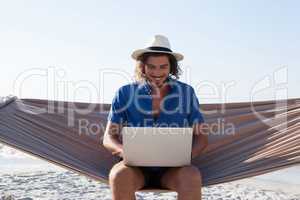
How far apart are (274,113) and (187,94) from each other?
0.59 meters

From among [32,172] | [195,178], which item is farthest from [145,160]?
[32,172]

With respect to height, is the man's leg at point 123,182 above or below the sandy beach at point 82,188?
above

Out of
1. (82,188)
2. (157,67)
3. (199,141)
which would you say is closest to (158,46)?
(157,67)

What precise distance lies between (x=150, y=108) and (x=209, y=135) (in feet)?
1.62

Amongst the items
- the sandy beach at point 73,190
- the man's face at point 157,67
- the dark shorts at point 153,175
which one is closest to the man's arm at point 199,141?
the dark shorts at point 153,175

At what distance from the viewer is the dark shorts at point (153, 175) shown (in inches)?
69.3

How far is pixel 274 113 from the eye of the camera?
7.50ft

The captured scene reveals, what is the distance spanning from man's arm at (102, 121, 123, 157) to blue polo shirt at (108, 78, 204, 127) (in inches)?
1.1

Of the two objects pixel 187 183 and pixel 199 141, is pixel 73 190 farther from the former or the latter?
pixel 187 183

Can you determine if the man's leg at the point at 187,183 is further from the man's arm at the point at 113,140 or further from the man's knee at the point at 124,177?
the man's arm at the point at 113,140

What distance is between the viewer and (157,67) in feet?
6.11

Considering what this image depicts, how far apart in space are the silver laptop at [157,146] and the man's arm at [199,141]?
16 cm

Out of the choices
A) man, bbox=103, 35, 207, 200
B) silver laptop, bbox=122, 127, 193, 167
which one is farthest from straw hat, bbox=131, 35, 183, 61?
silver laptop, bbox=122, 127, 193, 167

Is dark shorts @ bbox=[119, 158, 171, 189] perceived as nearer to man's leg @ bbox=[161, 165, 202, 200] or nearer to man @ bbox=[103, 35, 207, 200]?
man @ bbox=[103, 35, 207, 200]
